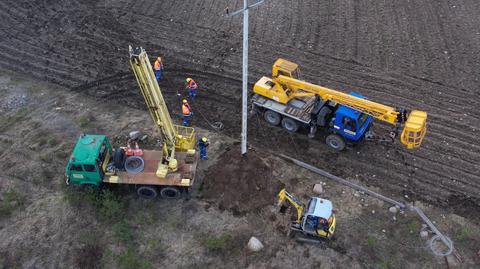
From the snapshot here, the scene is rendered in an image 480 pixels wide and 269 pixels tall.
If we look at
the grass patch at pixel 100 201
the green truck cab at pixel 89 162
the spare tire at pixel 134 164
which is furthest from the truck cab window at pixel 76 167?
the spare tire at pixel 134 164

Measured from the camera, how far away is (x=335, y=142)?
1983 cm

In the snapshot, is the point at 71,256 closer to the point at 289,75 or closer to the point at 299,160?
the point at 299,160

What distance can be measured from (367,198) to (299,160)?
128 inches

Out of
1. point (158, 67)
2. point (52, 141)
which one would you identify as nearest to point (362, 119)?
point (158, 67)

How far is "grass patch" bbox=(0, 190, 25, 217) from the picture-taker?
17.5 meters

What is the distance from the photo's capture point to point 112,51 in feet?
84.5

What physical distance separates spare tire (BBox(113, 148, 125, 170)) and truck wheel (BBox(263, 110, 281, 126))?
22.9 feet

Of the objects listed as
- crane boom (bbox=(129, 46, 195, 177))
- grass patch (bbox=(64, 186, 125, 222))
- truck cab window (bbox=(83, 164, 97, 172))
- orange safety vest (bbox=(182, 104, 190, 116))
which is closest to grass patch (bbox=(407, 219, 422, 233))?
crane boom (bbox=(129, 46, 195, 177))

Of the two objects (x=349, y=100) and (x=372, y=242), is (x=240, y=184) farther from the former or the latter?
(x=349, y=100)

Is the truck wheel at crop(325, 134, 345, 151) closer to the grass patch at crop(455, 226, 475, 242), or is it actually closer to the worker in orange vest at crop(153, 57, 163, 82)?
the grass patch at crop(455, 226, 475, 242)

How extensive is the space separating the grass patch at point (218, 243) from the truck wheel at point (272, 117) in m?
6.55

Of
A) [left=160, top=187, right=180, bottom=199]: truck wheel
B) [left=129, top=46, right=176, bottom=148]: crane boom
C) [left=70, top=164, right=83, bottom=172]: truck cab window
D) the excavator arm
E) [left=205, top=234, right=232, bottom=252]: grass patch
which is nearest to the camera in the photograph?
[left=129, top=46, right=176, bottom=148]: crane boom

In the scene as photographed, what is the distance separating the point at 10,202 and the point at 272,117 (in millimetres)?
11485

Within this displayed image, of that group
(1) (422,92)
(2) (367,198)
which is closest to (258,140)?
(2) (367,198)
